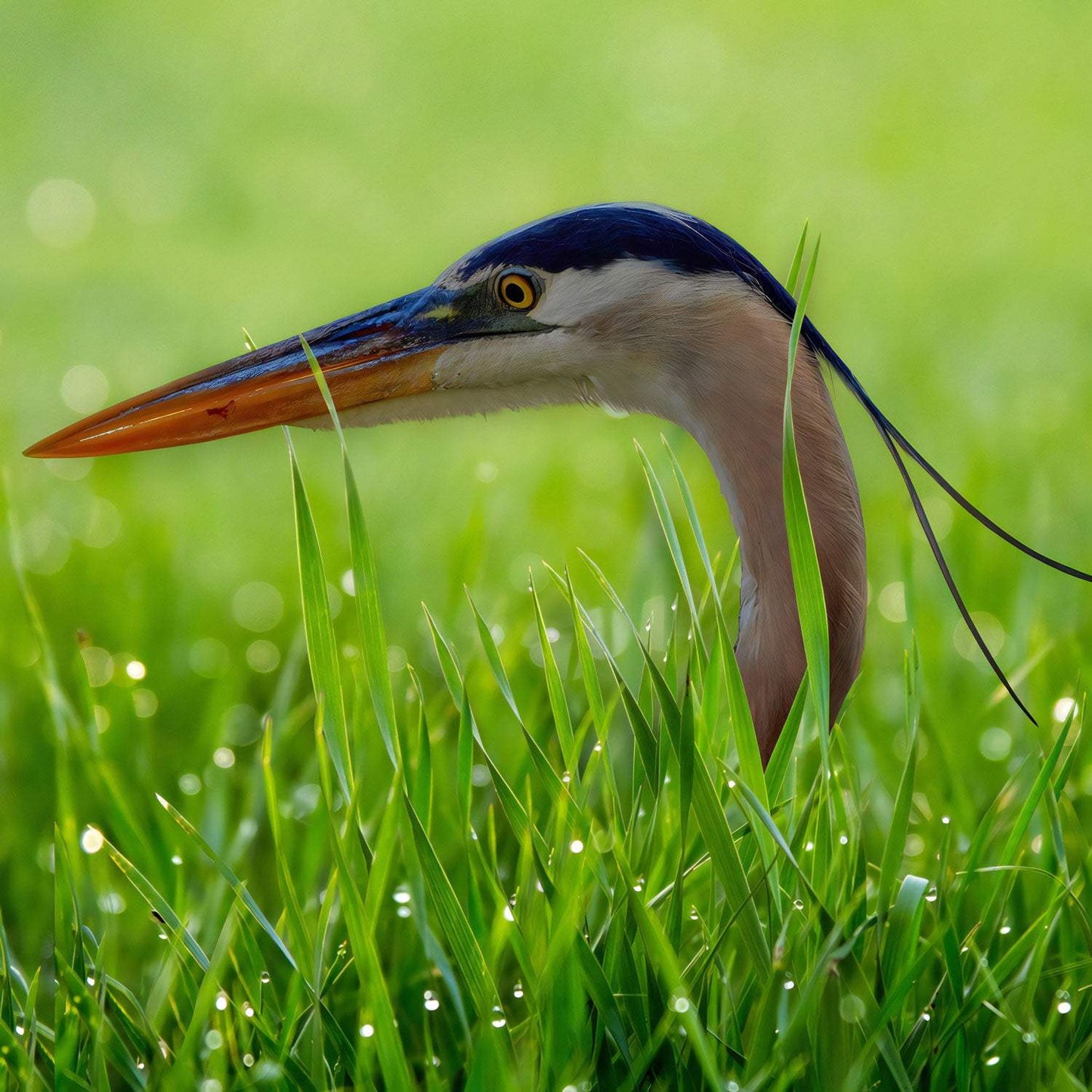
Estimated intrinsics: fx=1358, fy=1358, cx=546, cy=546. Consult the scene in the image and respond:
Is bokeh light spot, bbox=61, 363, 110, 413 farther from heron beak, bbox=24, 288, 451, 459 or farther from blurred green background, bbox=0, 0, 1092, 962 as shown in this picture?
heron beak, bbox=24, 288, 451, 459

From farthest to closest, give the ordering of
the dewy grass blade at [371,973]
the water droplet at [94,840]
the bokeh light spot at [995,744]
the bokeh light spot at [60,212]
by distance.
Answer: the bokeh light spot at [60,212], the bokeh light spot at [995,744], the water droplet at [94,840], the dewy grass blade at [371,973]

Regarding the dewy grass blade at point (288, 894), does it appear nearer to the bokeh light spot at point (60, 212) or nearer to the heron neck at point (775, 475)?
the heron neck at point (775, 475)

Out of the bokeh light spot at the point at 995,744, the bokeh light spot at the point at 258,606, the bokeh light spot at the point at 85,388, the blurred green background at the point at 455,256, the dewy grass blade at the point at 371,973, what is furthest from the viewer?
the bokeh light spot at the point at 85,388

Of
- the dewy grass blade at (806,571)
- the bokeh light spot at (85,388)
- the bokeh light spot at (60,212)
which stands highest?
the bokeh light spot at (60,212)

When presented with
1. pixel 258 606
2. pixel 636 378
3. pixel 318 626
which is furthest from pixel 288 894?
pixel 258 606

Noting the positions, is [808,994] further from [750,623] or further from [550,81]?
[550,81]

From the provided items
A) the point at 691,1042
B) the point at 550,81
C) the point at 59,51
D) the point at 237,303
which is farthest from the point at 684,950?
the point at 59,51

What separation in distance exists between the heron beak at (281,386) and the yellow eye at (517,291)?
0.06 metres

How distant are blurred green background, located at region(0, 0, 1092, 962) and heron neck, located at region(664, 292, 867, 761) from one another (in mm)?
328

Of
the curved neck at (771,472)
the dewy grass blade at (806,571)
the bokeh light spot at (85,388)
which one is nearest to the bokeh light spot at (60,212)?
the bokeh light spot at (85,388)

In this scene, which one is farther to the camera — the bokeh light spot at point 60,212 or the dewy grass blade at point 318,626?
the bokeh light spot at point 60,212

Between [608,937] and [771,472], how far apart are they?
411 mm

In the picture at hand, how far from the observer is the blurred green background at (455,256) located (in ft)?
6.82

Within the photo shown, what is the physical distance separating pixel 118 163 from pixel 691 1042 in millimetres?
4759
